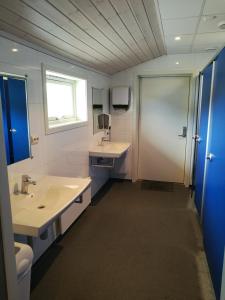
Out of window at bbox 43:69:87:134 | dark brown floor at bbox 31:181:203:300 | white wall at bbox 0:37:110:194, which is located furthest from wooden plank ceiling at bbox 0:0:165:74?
dark brown floor at bbox 31:181:203:300

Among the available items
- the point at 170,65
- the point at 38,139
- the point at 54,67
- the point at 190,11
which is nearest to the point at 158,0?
the point at 190,11

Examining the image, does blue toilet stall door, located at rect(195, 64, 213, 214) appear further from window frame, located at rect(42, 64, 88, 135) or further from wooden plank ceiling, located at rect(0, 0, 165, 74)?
window frame, located at rect(42, 64, 88, 135)

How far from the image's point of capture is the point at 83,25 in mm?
1722

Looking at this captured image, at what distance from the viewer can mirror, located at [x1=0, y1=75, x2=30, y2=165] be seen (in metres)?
1.70

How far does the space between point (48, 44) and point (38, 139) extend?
0.84 metres

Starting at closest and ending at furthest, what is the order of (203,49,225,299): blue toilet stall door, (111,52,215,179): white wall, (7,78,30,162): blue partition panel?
(203,49,225,299): blue toilet stall door → (7,78,30,162): blue partition panel → (111,52,215,179): white wall

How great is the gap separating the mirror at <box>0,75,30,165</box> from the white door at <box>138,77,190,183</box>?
268 centimetres

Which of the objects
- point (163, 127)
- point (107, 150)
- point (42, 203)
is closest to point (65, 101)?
point (107, 150)

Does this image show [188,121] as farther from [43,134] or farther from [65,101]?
[43,134]

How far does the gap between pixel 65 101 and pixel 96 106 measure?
67 cm

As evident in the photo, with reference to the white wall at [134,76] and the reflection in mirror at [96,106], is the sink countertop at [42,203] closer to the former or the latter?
the reflection in mirror at [96,106]

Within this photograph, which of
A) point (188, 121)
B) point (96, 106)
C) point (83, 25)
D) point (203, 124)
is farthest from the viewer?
point (188, 121)

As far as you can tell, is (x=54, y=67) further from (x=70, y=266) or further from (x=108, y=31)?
(x=70, y=266)

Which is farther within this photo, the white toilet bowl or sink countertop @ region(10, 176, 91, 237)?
sink countertop @ region(10, 176, 91, 237)
